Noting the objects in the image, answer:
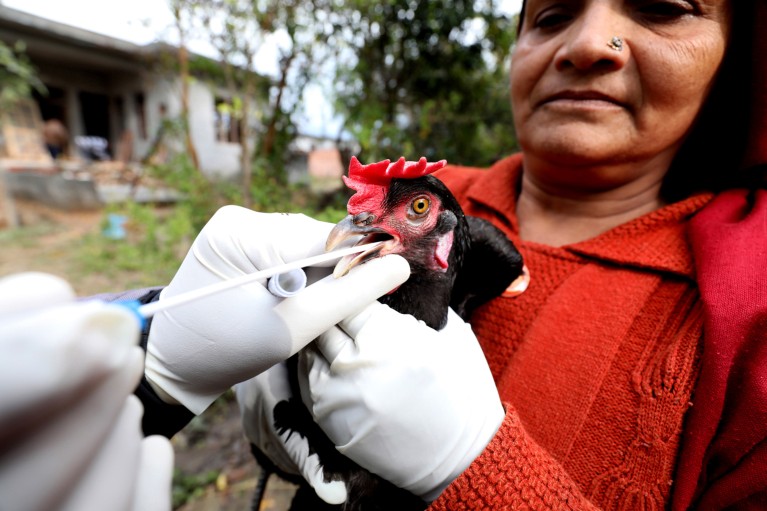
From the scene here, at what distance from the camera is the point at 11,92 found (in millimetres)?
6867

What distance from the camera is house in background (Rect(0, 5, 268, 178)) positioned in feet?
27.7

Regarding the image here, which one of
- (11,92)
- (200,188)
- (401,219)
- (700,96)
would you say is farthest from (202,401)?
(11,92)

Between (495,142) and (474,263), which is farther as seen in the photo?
(495,142)

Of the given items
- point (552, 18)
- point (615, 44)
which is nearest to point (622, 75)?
point (615, 44)

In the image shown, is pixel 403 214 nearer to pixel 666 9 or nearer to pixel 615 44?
pixel 615 44

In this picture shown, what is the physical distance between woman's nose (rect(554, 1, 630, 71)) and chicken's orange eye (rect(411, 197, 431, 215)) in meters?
0.61

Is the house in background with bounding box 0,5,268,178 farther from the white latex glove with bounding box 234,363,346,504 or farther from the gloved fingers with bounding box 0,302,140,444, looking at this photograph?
the gloved fingers with bounding box 0,302,140,444

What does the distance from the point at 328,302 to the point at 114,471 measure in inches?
14.8

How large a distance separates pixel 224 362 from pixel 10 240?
7.69 metres

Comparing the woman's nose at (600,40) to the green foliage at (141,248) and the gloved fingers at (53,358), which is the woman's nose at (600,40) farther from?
the green foliage at (141,248)

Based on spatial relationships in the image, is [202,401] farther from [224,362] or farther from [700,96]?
[700,96]

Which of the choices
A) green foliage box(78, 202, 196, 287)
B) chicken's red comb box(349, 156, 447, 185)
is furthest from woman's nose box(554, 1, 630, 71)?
green foliage box(78, 202, 196, 287)

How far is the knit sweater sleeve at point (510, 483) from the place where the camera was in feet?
2.27

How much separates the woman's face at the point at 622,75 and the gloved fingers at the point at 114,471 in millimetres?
1164
